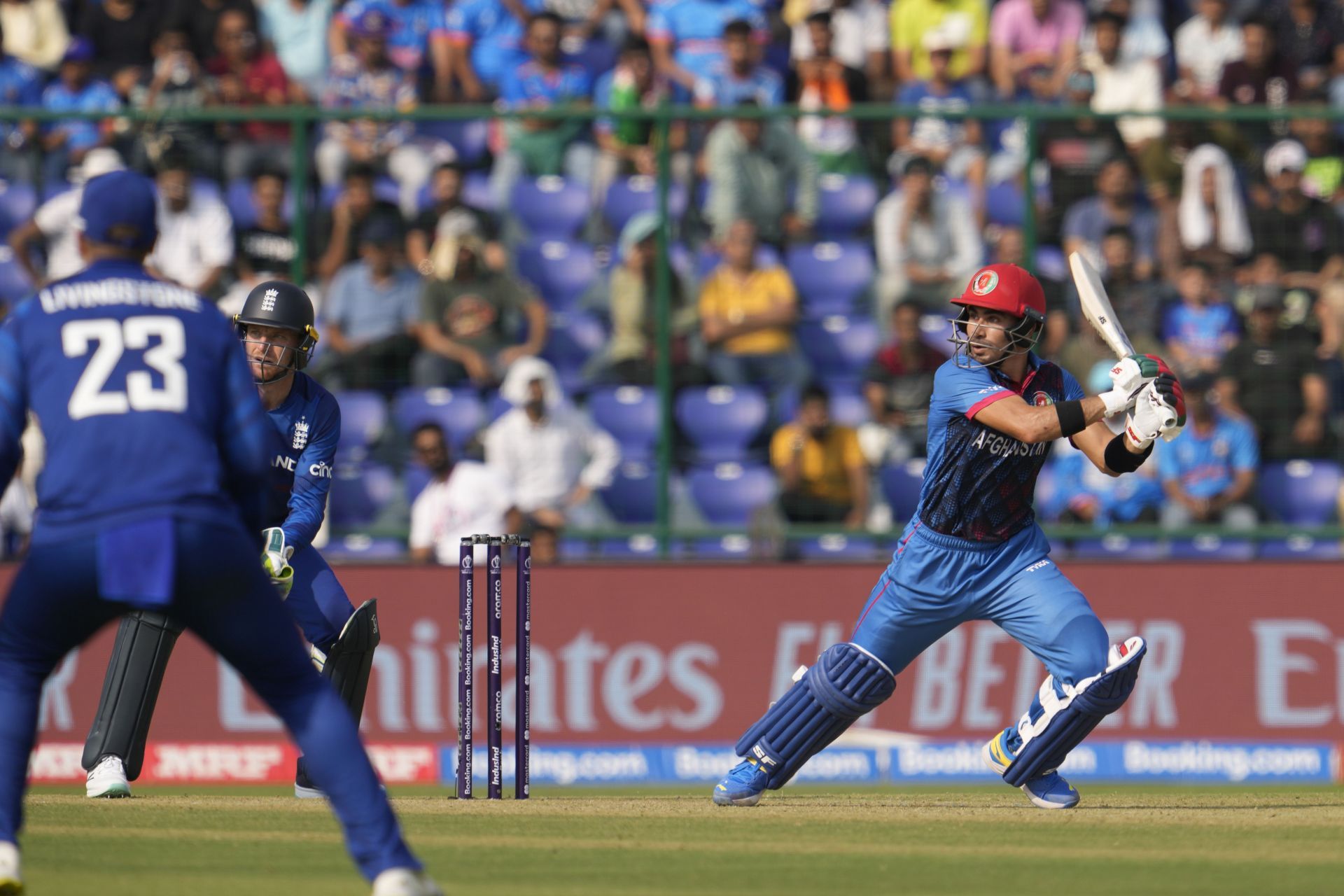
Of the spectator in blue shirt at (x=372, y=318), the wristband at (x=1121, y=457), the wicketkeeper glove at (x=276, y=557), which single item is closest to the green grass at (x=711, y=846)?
the wicketkeeper glove at (x=276, y=557)

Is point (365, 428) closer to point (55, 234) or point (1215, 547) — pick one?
point (55, 234)

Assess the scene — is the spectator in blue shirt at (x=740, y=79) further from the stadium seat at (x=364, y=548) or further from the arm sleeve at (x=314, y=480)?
the arm sleeve at (x=314, y=480)

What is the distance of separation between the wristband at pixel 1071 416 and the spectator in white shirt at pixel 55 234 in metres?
7.88

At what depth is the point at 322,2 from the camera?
15.5 m

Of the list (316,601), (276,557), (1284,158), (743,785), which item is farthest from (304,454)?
(1284,158)

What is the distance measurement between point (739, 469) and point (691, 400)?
1.81ft

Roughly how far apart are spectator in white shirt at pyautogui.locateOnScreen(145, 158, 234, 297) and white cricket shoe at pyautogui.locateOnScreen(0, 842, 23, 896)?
8254 millimetres

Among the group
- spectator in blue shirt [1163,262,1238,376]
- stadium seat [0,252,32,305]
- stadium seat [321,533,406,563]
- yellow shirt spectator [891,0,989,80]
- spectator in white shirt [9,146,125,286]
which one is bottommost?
stadium seat [321,533,406,563]

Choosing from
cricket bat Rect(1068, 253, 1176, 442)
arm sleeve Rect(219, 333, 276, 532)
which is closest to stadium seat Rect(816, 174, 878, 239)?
cricket bat Rect(1068, 253, 1176, 442)

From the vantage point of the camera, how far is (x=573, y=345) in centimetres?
1305

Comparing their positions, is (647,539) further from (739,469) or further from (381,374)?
(381,374)

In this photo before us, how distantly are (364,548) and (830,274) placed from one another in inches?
141

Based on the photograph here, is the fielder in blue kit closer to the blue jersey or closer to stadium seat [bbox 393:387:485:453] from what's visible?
stadium seat [bbox 393:387:485:453]

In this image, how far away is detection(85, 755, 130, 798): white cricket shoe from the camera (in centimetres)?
820
